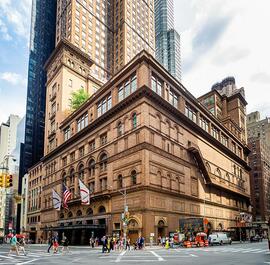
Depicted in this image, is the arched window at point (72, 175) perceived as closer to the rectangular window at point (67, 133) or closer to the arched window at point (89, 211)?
the rectangular window at point (67, 133)

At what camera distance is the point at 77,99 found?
77375 mm

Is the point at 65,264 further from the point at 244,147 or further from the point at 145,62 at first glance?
the point at 244,147

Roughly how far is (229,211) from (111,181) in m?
Result: 36.8

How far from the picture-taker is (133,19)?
433ft

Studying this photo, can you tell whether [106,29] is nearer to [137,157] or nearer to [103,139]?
[103,139]

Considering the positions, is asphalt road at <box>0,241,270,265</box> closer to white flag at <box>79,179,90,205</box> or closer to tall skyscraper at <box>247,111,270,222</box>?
white flag at <box>79,179,90,205</box>

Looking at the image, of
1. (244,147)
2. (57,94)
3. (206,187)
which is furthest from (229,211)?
(57,94)

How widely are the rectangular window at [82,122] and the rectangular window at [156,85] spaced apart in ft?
60.8

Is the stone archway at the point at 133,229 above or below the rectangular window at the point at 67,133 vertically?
below

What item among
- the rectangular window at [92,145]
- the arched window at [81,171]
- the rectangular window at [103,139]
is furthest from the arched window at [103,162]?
the arched window at [81,171]

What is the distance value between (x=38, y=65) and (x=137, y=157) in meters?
111

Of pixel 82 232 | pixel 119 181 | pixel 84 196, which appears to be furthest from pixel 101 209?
pixel 84 196

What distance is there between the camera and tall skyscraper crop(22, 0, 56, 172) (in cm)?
13600

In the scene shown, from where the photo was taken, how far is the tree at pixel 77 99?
251 ft
